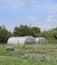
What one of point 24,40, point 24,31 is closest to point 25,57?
point 24,40

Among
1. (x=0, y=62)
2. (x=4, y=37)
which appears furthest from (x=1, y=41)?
(x=0, y=62)

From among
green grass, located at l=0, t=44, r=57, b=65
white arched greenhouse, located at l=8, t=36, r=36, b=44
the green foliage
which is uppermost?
the green foliage

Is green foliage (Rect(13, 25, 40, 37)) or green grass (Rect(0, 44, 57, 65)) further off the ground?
green foliage (Rect(13, 25, 40, 37))

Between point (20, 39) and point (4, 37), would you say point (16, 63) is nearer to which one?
point (20, 39)

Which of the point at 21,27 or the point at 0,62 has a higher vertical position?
the point at 21,27

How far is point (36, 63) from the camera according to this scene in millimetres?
15375

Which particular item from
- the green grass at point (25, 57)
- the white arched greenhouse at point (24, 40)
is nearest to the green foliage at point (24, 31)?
the white arched greenhouse at point (24, 40)

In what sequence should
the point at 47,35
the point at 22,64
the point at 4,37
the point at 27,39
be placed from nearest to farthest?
the point at 22,64 < the point at 27,39 < the point at 4,37 < the point at 47,35

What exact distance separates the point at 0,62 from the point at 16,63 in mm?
976

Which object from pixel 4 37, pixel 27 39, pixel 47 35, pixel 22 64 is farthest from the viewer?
pixel 47 35

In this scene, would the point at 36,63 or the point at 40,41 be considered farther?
the point at 40,41

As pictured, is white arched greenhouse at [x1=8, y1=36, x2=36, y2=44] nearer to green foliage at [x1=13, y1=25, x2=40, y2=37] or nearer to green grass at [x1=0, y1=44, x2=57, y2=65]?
green foliage at [x1=13, y1=25, x2=40, y2=37]

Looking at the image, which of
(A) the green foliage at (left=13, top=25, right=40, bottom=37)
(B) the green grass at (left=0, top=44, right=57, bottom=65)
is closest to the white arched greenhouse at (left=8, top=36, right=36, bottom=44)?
(A) the green foliage at (left=13, top=25, right=40, bottom=37)

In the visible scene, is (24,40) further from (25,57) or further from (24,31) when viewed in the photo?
(25,57)
